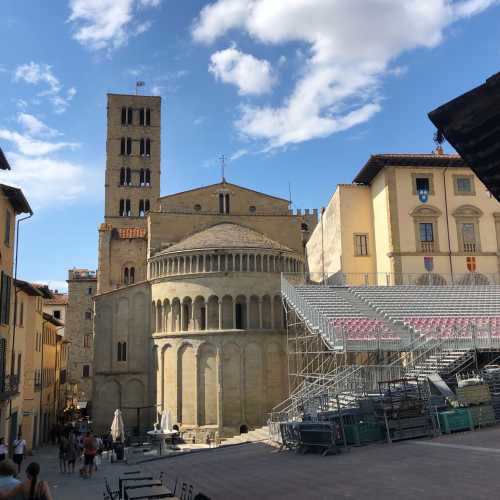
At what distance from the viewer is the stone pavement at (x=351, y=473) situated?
11.8 m

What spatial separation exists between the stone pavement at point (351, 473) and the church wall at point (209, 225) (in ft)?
87.8

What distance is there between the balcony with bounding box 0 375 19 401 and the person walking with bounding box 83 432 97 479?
5.60m

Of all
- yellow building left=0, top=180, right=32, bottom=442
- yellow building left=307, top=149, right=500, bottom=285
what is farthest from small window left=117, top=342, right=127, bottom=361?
yellow building left=307, top=149, right=500, bottom=285

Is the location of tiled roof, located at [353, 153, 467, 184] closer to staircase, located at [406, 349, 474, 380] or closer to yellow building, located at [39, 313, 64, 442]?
staircase, located at [406, 349, 474, 380]

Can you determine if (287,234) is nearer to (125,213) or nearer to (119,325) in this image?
(119,325)

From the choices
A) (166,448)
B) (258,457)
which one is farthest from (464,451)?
(166,448)

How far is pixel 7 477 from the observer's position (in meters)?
7.70

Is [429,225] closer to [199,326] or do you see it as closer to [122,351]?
[199,326]

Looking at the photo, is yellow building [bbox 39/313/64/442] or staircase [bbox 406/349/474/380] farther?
Result: yellow building [bbox 39/313/64/442]

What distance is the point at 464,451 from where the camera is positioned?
15453 millimetres

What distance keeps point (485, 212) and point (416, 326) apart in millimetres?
15161

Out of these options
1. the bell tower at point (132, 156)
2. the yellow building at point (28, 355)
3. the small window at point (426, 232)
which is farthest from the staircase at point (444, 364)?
the bell tower at point (132, 156)

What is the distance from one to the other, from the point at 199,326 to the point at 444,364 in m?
18.0

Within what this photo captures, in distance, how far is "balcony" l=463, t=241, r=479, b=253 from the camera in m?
39.1
